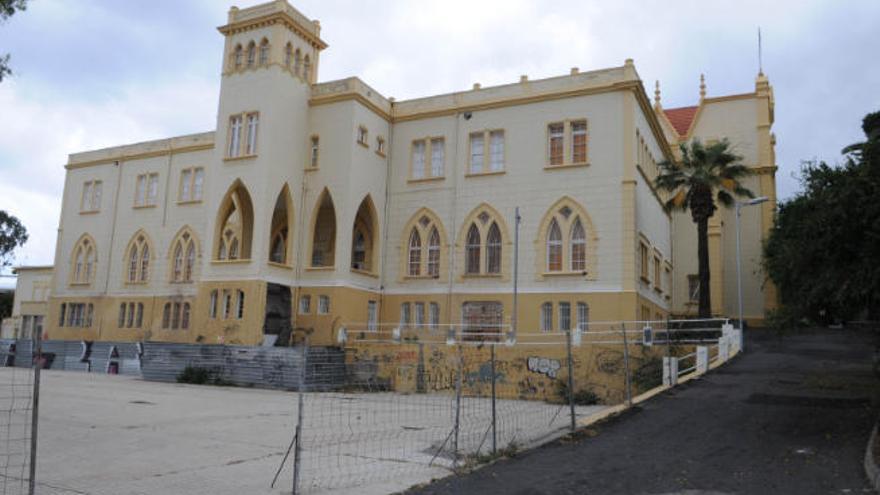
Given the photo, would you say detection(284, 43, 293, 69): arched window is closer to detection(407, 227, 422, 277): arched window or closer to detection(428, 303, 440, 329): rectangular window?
detection(407, 227, 422, 277): arched window

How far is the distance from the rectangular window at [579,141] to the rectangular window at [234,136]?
1442 cm

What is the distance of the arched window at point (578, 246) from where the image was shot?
2872cm

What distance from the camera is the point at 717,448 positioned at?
11.1 m

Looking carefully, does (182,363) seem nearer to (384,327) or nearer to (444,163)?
(384,327)

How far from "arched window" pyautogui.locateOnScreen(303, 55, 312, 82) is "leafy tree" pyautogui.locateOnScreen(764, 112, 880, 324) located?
2376cm

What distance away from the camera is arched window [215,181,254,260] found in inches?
1228

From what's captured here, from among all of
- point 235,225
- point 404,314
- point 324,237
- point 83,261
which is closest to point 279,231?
point 324,237

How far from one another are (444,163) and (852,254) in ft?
69.6

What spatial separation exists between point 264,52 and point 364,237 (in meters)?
9.39

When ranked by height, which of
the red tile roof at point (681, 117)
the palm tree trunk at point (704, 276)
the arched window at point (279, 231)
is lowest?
the palm tree trunk at point (704, 276)

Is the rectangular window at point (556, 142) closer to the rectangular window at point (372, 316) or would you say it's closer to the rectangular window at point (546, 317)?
the rectangular window at point (546, 317)

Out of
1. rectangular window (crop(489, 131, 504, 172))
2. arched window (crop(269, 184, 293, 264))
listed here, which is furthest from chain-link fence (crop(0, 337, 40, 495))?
rectangular window (crop(489, 131, 504, 172))

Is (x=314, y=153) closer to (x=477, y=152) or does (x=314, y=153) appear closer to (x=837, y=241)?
(x=477, y=152)

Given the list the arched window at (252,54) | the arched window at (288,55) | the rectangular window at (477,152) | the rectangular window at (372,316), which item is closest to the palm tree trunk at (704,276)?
the rectangular window at (477,152)
